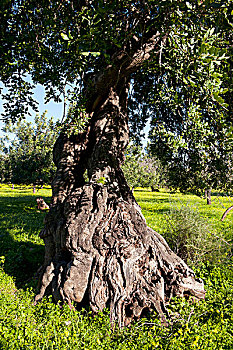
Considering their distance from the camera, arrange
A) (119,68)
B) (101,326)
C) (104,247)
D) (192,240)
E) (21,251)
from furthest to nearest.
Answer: (21,251) → (192,240) → (119,68) → (104,247) → (101,326)

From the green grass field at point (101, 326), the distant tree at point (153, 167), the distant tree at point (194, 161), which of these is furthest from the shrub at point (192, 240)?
the distant tree at point (153, 167)

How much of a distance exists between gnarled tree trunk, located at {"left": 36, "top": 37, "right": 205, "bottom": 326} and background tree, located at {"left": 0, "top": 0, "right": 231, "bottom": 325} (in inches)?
0.7

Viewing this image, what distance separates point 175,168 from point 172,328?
17.2ft

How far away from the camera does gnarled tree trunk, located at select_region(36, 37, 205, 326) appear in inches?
149

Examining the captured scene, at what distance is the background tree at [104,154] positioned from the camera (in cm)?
372

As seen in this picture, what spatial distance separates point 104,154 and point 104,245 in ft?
6.34

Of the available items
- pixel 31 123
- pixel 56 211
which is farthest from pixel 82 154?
pixel 31 123

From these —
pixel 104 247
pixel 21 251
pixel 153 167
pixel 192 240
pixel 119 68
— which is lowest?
pixel 21 251

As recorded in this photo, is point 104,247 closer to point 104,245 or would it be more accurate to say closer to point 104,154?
point 104,245

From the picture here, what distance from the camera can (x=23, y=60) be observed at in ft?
16.6

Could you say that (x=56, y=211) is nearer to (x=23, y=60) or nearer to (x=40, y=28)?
(x=23, y=60)

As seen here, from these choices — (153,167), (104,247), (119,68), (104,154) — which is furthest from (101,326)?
(153,167)

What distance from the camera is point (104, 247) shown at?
158 inches

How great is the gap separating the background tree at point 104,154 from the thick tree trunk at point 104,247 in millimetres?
17
